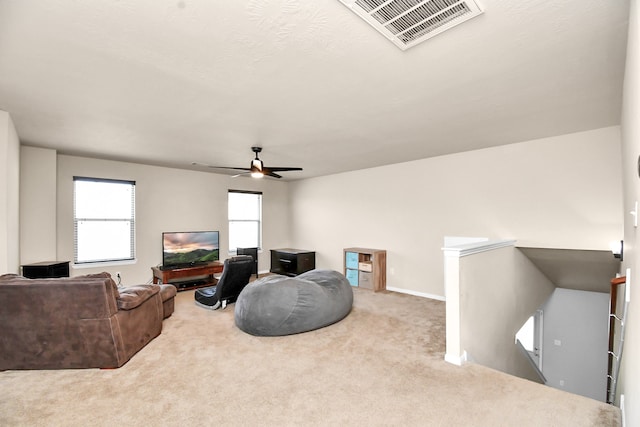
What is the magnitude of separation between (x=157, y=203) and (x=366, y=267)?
4461mm

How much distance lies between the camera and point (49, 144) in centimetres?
447

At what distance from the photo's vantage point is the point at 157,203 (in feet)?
20.2

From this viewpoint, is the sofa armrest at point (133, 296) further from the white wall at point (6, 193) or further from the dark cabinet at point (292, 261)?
the dark cabinet at point (292, 261)

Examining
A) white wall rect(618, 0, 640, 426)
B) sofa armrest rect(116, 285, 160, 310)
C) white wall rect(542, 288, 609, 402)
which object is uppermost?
white wall rect(618, 0, 640, 426)

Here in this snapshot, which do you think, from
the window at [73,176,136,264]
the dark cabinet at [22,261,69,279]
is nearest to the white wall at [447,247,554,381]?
the dark cabinet at [22,261,69,279]

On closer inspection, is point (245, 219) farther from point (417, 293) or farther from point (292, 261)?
point (417, 293)

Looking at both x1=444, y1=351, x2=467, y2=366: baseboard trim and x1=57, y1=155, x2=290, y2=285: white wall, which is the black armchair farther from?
x1=444, y1=351, x2=467, y2=366: baseboard trim

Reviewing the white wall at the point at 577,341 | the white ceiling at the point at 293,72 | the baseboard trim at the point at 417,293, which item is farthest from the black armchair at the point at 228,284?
the white wall at the point at 577,341

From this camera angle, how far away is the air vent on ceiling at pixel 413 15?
1.58m

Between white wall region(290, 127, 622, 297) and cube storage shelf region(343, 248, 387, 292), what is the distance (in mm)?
191

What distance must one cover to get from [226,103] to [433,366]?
3210 mm

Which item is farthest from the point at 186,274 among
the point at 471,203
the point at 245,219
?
the point at 471,203

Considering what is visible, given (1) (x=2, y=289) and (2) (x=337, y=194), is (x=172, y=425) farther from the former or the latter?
(2) (x=337, y=194)

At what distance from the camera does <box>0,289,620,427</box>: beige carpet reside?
2.11 m
